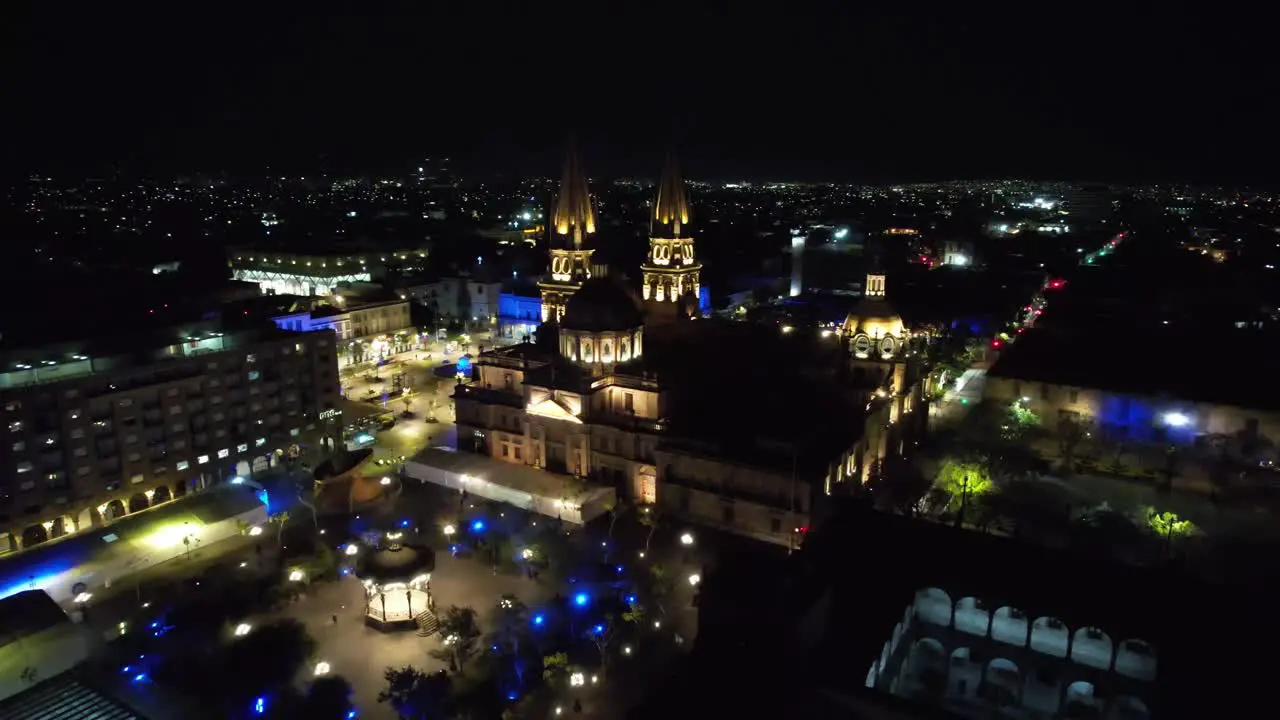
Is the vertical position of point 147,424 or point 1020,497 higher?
point 147,424

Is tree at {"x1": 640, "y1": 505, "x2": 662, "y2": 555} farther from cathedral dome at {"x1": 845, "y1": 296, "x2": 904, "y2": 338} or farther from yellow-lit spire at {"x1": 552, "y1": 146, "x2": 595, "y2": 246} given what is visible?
yellow-lit spire at {"x1": 552, "y1": 146, "x2": 595, "y2": 246}

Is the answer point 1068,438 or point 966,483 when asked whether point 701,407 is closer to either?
point 966,483

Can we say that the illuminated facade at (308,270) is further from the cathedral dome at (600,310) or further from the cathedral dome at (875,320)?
the cathedral dome at (875,320)

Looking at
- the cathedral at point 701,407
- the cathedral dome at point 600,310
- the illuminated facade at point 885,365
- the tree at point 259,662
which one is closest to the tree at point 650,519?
the cathedral at point 701,407

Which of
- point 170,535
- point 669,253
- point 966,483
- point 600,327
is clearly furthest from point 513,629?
point 669,253

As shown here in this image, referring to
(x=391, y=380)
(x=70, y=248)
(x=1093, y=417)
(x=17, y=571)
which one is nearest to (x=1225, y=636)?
(x=1093, y=417)

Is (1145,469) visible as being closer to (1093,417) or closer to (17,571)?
(1093,417)
